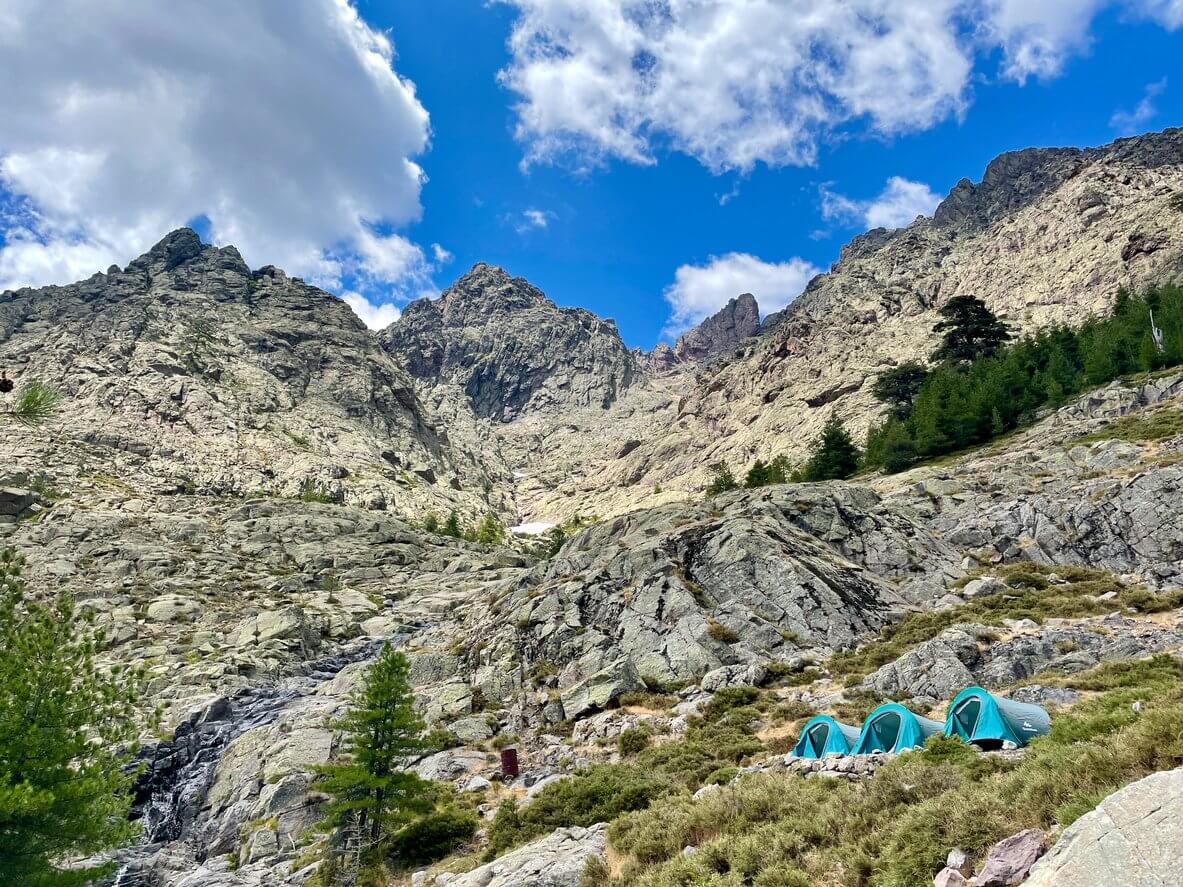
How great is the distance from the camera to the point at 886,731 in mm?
18562

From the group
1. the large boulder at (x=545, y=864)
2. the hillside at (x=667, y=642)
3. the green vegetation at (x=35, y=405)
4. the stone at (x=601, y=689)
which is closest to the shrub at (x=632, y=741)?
the hillside at (x=667, y=642)

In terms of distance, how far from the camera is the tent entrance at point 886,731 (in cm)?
1827

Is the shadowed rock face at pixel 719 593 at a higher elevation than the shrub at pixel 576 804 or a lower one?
higher

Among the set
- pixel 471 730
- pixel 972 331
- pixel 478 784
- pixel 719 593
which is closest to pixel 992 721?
pixel 478 784

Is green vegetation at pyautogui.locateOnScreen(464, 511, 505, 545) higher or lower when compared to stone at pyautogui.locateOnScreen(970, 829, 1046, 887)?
higher

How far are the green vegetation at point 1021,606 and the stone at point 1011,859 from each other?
18.3 m

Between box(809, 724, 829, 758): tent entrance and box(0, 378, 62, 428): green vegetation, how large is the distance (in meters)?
20.7

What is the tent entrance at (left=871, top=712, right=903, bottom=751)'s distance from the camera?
1827cm

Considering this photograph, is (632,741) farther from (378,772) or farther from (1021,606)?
(1021,606)

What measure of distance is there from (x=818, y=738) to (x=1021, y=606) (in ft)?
53.6

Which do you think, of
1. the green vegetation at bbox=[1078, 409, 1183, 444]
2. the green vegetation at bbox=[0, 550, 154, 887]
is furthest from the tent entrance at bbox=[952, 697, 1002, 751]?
the green vegetation at bbox=[1078, 409, 1183, 444]

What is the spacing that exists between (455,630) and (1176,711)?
1766 inches

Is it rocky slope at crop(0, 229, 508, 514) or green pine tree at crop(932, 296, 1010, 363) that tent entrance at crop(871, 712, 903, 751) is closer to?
green pine tree at crop(932, 296, 1010, 363)

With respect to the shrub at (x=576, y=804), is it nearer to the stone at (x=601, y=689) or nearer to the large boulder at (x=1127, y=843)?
the stone at (x=601, y=689)
